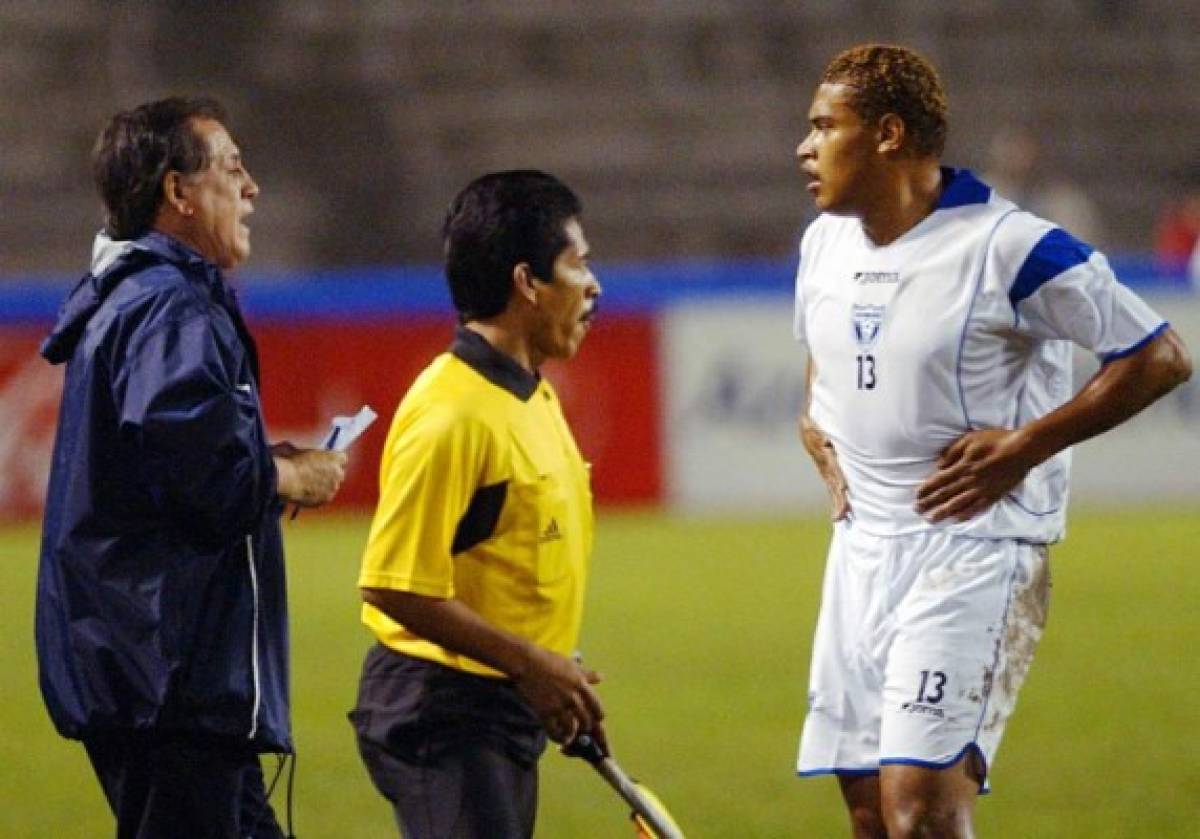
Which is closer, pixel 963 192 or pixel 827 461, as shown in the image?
pixel 963 192

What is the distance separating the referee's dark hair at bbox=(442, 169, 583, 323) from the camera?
483 centimetres

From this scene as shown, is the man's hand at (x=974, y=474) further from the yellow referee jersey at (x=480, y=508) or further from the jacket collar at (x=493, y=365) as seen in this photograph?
the jacket collar at (x=493, y=365)

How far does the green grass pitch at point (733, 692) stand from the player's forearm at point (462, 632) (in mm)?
2913

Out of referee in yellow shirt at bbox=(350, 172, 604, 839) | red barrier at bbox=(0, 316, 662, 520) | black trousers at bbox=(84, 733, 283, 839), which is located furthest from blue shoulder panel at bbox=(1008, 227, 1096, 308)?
red barrier at bbox=(0, 316, 662, 520)

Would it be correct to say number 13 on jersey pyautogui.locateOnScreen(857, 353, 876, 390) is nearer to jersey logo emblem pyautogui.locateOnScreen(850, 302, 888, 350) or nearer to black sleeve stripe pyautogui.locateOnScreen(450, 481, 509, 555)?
jersey logo emblem pyautogui.locateOnScreen(850, 302, 888, 350)

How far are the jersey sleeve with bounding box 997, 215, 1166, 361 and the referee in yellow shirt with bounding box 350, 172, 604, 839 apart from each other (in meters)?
0.94

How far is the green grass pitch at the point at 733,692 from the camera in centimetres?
777

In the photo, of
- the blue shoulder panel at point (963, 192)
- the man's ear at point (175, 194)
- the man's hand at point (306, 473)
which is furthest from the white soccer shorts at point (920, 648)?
the man's ear at point (175, 194)

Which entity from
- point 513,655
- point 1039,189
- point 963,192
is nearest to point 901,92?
point 963,192

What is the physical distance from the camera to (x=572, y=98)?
72.6 feet

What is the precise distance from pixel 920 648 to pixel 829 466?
0.59 metres

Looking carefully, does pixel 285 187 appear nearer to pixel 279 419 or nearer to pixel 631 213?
pixel 631 213

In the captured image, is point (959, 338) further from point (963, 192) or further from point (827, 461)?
point (827, 461)

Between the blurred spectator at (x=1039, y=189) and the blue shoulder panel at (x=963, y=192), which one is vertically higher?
the blue shoulder panel at (x=963, y=192)
